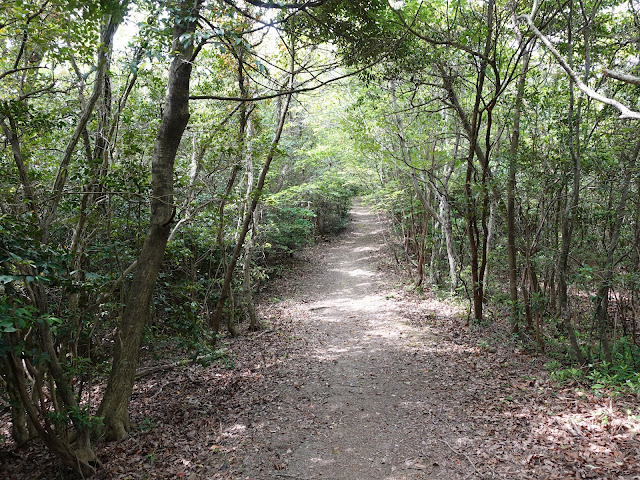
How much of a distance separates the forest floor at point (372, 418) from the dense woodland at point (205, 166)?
571 mm

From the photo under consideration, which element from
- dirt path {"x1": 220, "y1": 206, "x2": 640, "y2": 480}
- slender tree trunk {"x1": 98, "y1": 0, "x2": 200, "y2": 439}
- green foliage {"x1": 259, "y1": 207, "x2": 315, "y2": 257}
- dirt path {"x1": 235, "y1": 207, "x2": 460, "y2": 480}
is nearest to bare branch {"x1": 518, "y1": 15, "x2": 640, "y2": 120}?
dirt path {"x1": 220, "y1": 206, "x2": 640, "y2": 480}

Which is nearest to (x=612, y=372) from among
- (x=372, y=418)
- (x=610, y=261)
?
(x=610, y=261)

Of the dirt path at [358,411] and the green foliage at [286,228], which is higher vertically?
the green foliage at [286,228]

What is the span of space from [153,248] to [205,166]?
336 centimetres

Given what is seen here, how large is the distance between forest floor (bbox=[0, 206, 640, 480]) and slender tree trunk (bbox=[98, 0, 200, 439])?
60 cm

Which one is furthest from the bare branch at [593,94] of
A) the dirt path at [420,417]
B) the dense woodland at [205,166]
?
the dirt path at [420,417]

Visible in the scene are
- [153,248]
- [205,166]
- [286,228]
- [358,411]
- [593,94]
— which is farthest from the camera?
[286,228]

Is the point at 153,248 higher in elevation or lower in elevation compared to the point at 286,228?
higher

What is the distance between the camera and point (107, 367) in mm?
5668

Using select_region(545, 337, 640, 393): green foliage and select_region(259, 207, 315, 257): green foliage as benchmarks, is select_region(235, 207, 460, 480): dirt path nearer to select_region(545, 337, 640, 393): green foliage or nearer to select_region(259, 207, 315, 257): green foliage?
select_region(545, 337, 640, 393): green foliage

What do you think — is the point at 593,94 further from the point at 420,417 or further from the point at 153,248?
the point at 153,248

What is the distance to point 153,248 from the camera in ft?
16.3

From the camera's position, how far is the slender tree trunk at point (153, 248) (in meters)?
4.79

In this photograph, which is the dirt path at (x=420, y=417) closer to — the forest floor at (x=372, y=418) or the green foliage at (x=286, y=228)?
the forest floor at (x=372, y=418)
